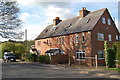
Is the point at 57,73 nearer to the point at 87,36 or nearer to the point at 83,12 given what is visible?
the point at 87,36

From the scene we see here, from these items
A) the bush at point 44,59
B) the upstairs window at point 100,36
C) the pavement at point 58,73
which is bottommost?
the pavement at point 58,73

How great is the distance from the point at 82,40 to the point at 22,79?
1645 centimetres

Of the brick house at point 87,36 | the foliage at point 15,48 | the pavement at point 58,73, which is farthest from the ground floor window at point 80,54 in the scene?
the foliage at point 15,48

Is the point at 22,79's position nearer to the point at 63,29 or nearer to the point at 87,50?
the point at 87,50

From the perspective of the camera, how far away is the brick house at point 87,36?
2460 centimetres

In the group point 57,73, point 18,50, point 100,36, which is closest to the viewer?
point 57,73

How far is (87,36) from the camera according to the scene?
24.8m

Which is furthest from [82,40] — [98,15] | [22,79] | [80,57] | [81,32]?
[22,79]

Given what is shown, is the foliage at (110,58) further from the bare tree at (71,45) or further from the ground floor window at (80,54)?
the ground floor window at (80,54)

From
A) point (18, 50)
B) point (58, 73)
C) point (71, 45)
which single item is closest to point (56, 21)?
point (71, 45)

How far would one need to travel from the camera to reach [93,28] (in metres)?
24.5

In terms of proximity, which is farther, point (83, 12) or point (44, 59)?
point (83, 12)

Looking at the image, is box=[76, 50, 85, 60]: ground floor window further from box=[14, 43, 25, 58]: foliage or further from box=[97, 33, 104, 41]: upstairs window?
box=[14, 43, 25, 58]: foliage

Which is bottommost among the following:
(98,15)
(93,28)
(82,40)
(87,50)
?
(87,50)
